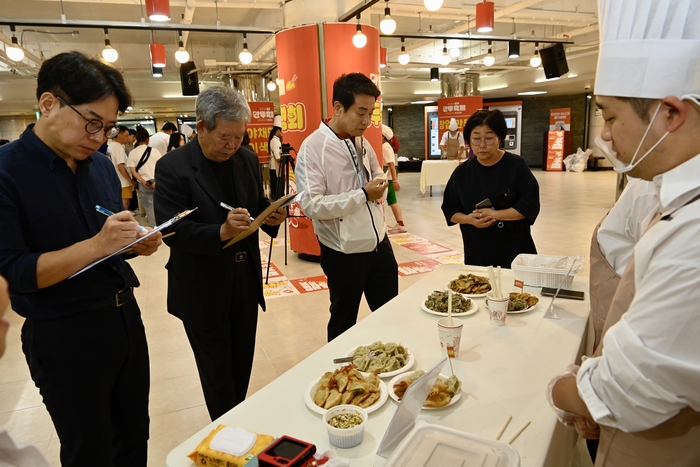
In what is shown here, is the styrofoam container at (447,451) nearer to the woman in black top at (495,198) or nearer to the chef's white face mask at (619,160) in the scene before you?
the chef's white face mask at (619,160)

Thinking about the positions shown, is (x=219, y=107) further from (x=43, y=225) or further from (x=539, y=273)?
(x=539, y=273)

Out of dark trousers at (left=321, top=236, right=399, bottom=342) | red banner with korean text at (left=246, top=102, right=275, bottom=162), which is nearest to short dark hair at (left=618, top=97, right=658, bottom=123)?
dark trousers at (left=321, top=236, right=399, bottom=342)

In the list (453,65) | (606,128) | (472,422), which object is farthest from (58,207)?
(453,65)

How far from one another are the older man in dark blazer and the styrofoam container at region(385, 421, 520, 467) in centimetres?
117

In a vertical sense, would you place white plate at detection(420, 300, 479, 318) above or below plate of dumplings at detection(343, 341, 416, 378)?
below

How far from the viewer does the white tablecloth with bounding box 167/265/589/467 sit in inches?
47.4

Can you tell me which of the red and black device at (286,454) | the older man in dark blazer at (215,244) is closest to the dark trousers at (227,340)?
the older man in dark blazer at (215,244)

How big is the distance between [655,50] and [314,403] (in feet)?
3.85

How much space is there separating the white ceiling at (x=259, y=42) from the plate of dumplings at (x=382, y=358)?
468 cm

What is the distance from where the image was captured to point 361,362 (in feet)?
5.07

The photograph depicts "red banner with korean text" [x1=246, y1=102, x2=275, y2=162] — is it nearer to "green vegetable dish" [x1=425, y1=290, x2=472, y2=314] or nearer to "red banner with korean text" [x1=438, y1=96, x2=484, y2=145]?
"red banner with korean text" [x1=438, y1=96, x2=484, y2=145]

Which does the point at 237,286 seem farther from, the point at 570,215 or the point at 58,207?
the point at 570,215

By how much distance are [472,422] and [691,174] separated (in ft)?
2.67

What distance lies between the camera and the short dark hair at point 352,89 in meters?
2.43
